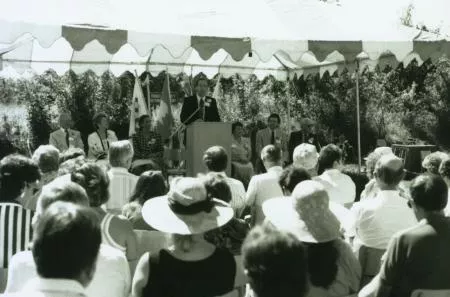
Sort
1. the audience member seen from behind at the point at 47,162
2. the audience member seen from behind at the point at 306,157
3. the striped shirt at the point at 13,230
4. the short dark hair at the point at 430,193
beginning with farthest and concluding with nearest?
the audience member seen from behind at the point at 306,157 < the audience member seen from behind at the point at 47,162 < the striped shirt at the point at 13,230 < the short dark hair at the point at 430,193

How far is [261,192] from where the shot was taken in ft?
15.6

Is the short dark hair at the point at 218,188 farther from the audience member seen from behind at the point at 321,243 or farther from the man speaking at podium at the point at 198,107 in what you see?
the man speaking at podium at the point at 198,107

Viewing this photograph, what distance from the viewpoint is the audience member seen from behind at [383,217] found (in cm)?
350

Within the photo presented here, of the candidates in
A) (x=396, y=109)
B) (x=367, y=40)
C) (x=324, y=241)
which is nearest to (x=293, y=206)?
(x=324, y=241)

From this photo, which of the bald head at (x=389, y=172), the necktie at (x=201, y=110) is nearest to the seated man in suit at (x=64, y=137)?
the necktie at (x=201, y=110)

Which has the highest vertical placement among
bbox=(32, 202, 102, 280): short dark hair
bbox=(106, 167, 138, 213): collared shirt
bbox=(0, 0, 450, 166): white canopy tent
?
bbox=(0, 0, 450, 166): white canopy tent

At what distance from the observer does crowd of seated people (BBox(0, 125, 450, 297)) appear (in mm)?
1724

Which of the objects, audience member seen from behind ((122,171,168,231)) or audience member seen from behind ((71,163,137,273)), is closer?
audience member seen from behind ((71,163,137,273))

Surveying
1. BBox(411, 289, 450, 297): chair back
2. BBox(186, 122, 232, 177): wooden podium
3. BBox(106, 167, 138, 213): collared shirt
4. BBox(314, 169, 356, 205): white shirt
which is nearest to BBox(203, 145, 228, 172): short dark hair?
BBox(106, 167, 138, 213): collared shirt

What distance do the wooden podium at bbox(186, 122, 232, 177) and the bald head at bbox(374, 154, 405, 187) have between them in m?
3.81

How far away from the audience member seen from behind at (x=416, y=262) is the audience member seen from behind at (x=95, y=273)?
1157mm

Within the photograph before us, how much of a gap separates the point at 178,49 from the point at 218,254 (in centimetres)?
501

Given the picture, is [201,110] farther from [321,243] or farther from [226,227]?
[321,243]

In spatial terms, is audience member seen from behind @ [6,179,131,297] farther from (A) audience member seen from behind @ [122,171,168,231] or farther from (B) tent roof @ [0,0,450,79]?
(B) tent roof @ [0,0,450,79]
